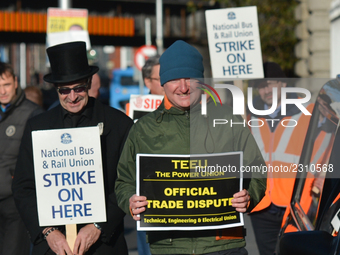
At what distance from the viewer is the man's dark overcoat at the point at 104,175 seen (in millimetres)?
3639

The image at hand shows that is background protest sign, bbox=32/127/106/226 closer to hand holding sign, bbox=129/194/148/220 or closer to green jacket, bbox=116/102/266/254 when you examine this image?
green jacket, bbox=116/102/266/254

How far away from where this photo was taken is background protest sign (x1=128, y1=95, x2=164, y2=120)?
5750 mm

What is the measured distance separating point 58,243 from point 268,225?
2.03 meters

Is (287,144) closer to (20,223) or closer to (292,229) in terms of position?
(292,229)

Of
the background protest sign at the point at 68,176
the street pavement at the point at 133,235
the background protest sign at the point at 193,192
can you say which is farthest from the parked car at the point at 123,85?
the background protest sign at the point at 193,192

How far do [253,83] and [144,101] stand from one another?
5.06 ft

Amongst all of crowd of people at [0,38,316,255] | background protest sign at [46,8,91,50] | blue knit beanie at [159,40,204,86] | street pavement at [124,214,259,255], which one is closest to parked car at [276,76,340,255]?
crowd of people at [0,38,316,255]

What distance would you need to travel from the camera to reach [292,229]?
10.3 ft

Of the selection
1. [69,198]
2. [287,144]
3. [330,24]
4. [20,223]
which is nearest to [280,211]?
[287,144]

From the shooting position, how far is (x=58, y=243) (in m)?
3.51

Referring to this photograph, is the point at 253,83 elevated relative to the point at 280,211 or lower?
elevated

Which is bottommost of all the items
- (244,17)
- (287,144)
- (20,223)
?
(20,223)

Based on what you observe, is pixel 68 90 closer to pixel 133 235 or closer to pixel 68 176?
pixel 68 176

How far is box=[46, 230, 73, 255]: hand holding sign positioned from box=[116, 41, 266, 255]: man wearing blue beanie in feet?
1.75
